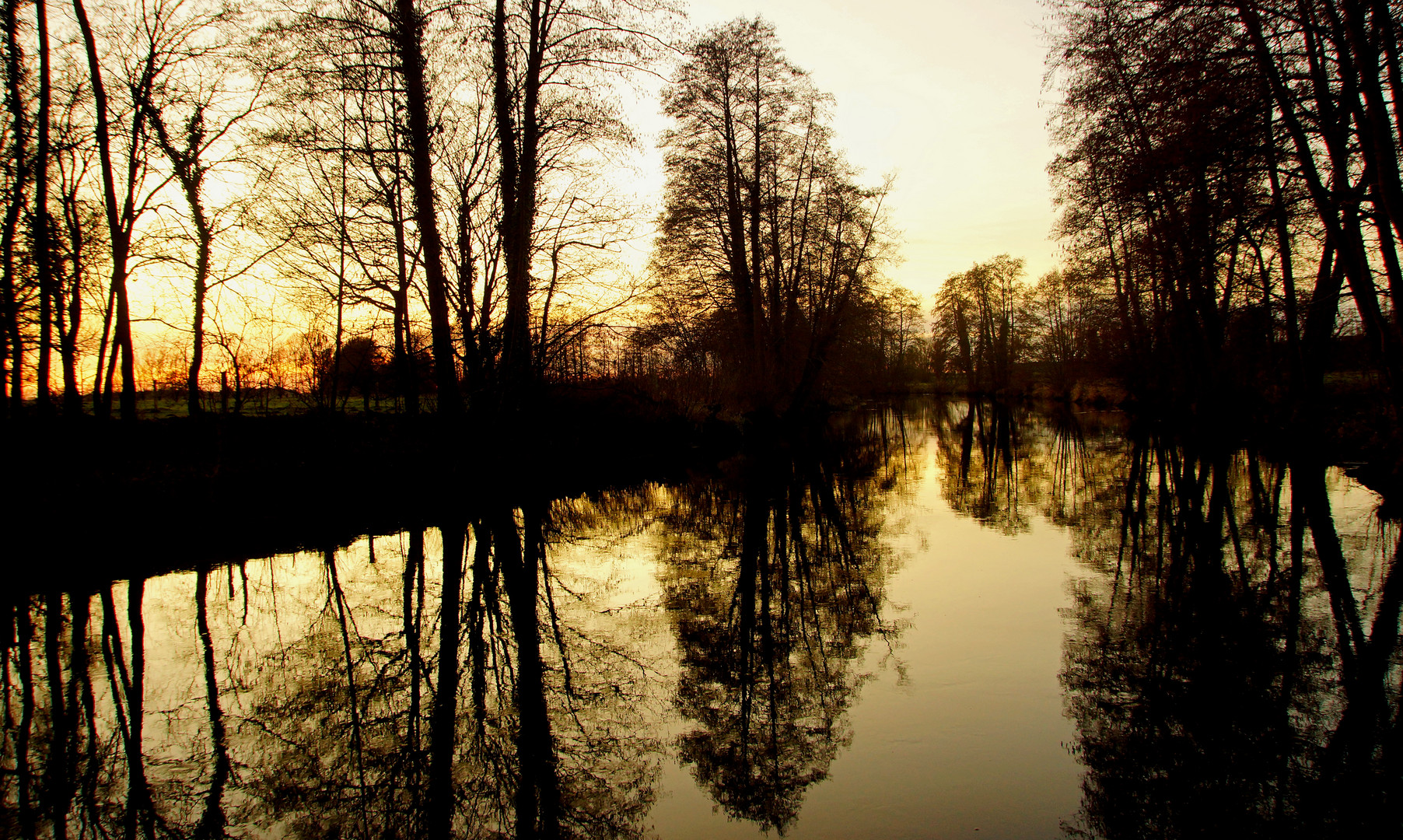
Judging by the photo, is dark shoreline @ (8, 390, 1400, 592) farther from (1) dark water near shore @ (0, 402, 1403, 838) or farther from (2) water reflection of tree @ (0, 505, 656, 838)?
(2) water reflection of tree @ (0, 505, 656, 838)

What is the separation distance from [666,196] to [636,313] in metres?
9.06

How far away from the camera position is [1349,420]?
12.4 metres

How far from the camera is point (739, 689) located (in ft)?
13.6

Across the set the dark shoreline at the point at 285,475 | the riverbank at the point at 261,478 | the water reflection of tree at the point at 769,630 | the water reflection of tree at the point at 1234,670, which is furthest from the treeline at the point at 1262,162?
the riverbank at the point at 261,478

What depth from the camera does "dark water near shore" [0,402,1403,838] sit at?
9.77 ft

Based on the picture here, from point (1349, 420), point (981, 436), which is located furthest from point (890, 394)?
point (1349, 420)

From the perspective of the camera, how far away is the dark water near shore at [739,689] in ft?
9.77

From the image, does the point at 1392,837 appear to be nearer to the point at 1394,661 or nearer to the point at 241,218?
the point at 1394,661

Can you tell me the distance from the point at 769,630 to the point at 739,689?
1.01 metres

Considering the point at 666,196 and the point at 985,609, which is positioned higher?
the point at 666,196

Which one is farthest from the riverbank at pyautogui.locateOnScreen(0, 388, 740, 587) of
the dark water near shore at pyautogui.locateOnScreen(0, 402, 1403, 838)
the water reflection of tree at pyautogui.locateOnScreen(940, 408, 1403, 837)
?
the water reflection of tree at pyautogui.locateOnScreen(940, 408, 1403, 837)

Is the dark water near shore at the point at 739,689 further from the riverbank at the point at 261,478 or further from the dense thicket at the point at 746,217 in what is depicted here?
the dense thicket at the point at 746,217

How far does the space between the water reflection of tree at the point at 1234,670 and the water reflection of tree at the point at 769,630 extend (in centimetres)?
121

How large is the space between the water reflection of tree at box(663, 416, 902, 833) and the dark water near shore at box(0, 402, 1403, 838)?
0.03 m
